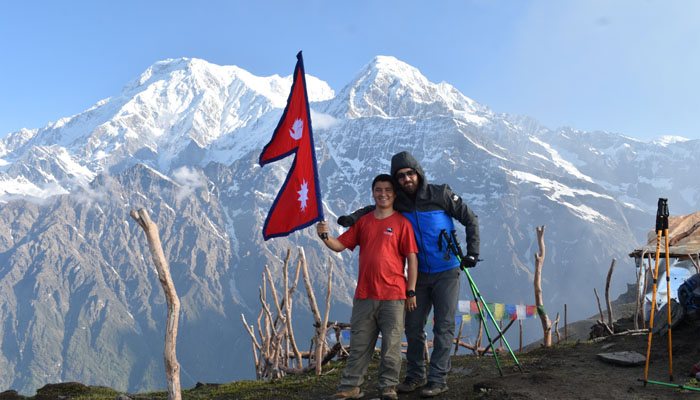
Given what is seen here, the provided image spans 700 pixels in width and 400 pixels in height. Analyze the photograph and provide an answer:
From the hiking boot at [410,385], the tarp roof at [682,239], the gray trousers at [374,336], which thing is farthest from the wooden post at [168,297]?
the tarp roof at [682,239]

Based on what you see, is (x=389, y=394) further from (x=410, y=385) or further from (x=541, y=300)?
(x=541, y=300)

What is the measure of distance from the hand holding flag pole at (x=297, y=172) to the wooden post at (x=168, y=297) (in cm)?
171

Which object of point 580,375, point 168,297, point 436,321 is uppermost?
point 168,297

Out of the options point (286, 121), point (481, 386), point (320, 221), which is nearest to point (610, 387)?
point (481, 386)

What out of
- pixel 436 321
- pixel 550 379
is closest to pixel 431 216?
pixel 436 321

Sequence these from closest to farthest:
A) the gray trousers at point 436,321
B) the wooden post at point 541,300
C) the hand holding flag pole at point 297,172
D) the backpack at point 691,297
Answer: the gray trousers at point 436,321, the hand holding flag pole at point 297,172, the backpack at point 691,297, the wooden post at point 541,300

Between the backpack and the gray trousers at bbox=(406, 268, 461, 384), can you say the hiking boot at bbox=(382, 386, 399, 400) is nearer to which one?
the gray trousers at bbox=(406, 268, 461, 384)

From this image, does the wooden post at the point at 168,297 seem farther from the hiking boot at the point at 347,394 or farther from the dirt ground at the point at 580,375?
the dirt ground at the point at 580,375

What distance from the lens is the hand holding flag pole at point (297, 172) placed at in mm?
7551

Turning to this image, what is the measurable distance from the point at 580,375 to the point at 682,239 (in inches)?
622

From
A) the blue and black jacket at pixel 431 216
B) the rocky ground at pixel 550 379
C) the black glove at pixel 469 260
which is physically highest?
the blue and black jacket at pixel 431 216

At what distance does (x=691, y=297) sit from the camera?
908 cm

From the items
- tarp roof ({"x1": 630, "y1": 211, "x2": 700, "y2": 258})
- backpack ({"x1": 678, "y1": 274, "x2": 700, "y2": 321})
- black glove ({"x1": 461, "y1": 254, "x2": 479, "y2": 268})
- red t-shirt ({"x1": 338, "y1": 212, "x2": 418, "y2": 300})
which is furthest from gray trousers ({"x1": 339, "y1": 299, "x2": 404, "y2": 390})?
tarp roof ({"x1": 630, "y1": 211, "x2": 700, "y2": 258})

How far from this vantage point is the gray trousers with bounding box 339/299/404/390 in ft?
21.9
